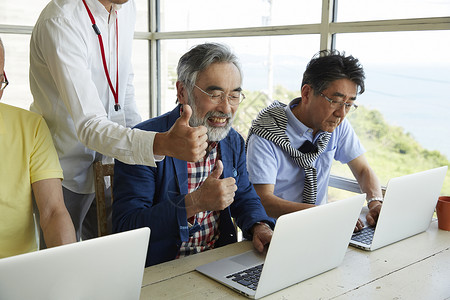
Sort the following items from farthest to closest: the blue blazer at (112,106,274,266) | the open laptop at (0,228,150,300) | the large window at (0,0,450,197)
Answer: the large window at (0,0,450,197), the blue blazer at (112,106,274,266), the open laptop at (0,228,150,300)

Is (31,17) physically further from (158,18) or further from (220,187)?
(220,187)

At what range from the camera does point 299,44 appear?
291cm

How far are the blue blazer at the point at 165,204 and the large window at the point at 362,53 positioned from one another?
1021mm

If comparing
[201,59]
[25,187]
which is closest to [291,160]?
[201,59]

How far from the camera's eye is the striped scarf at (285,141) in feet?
6.97

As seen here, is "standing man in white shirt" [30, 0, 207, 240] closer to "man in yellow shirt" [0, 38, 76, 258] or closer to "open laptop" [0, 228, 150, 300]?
"man in yellow shirt" [0, 38, 76, 258]

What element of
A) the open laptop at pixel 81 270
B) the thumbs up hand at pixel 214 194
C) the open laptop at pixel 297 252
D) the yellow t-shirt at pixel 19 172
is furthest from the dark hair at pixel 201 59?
the open laptop at pixel 81 270

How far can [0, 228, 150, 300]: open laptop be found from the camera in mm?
902

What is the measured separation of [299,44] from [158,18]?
1.52 m

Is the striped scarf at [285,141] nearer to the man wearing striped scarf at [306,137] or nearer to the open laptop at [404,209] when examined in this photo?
the man wearing striped scarf at [306,137]

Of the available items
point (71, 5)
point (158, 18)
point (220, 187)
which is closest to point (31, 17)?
point (158, 18)

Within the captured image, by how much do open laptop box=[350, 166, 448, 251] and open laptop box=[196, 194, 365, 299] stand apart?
0.67 ft

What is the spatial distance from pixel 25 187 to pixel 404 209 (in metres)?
1.25

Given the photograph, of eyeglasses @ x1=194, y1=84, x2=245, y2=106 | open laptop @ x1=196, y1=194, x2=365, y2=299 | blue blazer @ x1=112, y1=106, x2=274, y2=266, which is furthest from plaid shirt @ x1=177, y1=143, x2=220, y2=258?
open laptop @ x1=196, y1=194, x2=365, y2=299
